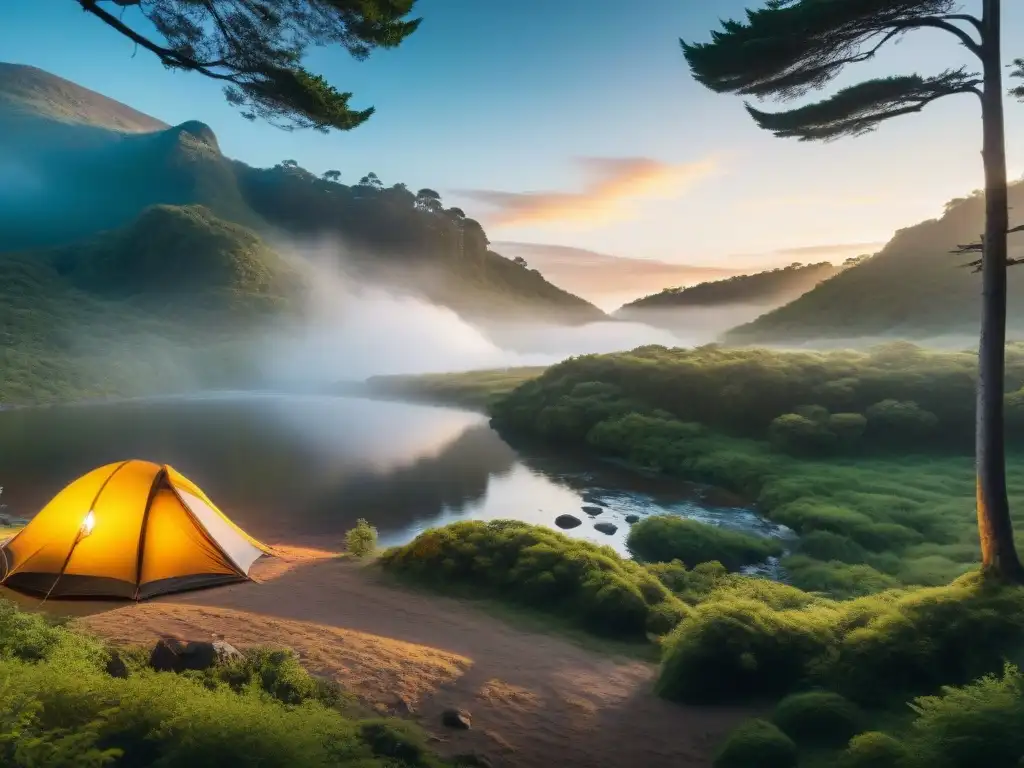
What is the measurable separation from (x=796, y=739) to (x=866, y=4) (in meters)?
14.7

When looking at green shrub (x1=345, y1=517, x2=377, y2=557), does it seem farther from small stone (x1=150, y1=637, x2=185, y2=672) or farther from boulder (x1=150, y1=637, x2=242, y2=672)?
small stone (x1=150, y1=637, x2=185, y2=672)

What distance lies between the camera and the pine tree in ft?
45.6

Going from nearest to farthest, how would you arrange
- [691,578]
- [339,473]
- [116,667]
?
[116,667] → [691,578] → [339,473]

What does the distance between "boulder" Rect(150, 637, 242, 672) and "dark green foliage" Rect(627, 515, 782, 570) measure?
61.9ft

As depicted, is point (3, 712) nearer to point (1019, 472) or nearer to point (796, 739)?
point (796, 739)

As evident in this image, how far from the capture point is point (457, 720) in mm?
10922

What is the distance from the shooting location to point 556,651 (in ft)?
50.6

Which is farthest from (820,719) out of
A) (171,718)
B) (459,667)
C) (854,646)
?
(171,718)

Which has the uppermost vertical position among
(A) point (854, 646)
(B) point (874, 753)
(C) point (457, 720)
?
(B) point (874, 753)

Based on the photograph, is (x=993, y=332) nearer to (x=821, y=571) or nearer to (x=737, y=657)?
(x=737, y=657)

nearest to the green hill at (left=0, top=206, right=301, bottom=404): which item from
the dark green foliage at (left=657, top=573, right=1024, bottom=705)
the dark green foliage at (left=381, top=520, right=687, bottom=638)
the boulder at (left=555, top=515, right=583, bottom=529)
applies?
the boulder at (left=555, top=515, right=583, bottom=529)

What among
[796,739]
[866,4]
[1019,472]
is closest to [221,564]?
[796,739]

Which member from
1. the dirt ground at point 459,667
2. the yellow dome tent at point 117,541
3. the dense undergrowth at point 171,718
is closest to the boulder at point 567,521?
the dirt ground at point 459,667

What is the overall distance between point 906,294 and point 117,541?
514 ft
